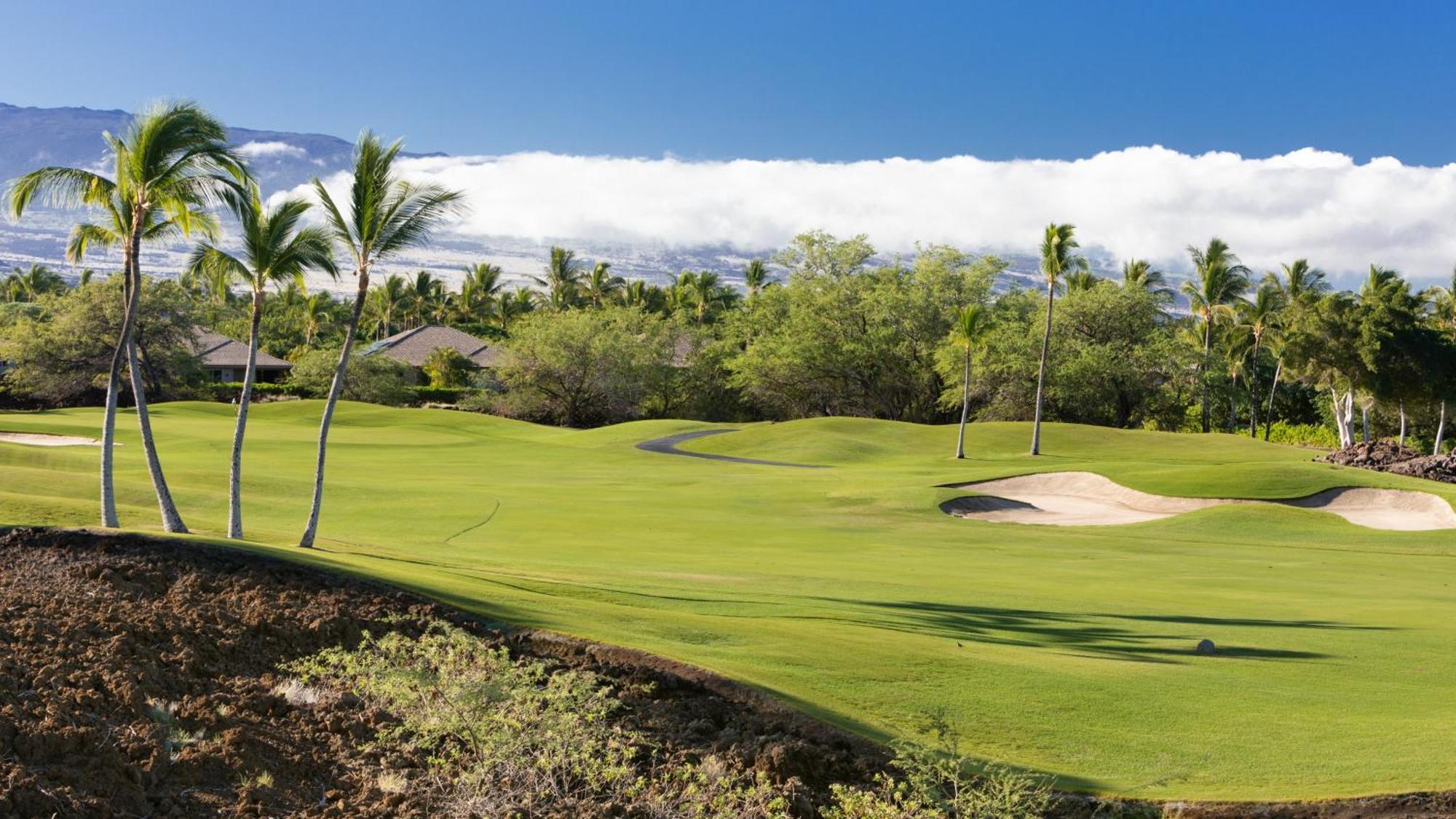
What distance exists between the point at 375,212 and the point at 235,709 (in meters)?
12.6

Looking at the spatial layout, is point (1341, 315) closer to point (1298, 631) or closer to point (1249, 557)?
point (1249, 557)

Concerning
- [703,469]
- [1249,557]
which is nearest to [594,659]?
[1249,557]

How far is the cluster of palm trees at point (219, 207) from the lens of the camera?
18719mm

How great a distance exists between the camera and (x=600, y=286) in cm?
11538

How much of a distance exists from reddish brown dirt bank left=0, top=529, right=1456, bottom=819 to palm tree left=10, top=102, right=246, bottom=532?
27.8ft

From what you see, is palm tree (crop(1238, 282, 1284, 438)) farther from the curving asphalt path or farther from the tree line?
the curving asphalt path

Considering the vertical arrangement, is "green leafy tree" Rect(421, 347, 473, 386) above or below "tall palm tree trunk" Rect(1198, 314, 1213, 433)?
below

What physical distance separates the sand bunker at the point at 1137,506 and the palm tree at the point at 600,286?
3234 inches

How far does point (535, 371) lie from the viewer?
3123 inches

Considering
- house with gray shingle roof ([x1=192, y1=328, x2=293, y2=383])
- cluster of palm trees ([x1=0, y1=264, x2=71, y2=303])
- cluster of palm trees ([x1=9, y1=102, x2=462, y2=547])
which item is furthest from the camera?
cluster of palm trees ([x1=0, y1=264, x2=71, y2=303])

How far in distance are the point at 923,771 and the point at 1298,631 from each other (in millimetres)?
8963

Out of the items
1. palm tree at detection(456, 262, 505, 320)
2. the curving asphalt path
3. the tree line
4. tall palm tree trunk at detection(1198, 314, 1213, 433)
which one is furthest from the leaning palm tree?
palm tree at detection(456, 262, 505, 320)

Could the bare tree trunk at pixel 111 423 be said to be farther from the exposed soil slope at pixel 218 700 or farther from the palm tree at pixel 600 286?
the palm tree at pixel 600 286

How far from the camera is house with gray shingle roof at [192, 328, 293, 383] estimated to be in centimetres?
9031
